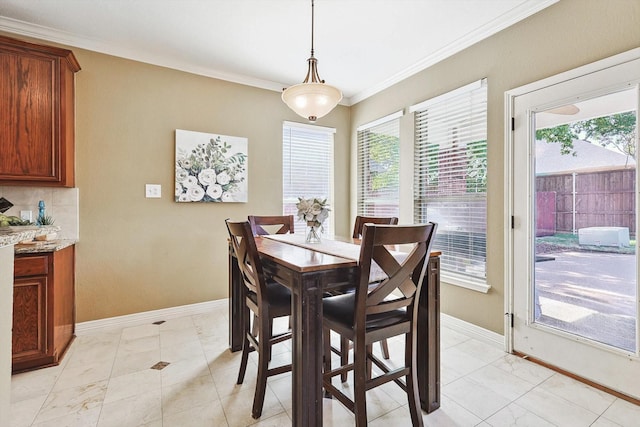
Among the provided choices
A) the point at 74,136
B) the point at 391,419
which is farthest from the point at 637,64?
the point at 74,136

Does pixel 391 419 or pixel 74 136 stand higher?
pixel 74 136

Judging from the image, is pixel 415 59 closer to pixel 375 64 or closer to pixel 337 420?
pixel 375 64

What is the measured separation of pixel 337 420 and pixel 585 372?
162 centimetres

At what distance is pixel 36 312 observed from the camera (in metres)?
2.09

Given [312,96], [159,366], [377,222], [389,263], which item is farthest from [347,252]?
[159,366]

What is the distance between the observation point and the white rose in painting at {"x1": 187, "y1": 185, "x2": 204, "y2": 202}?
3135 mm

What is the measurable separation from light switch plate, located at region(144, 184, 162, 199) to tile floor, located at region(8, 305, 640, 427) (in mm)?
1375

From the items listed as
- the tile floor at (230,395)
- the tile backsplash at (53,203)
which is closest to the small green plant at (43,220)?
the tile backsplash at (53,203)

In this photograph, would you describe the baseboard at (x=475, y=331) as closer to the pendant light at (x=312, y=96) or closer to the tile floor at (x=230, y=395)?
the tile floor at (x=230, y=395)

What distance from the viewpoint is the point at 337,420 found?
5.27 ft

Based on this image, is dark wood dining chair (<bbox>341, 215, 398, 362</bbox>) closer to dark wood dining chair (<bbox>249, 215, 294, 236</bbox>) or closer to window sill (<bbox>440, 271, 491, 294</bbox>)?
dark wood dining chair (<bbox>249, 215, 294, 236</bbox>)

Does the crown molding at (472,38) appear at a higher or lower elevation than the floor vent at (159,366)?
higher

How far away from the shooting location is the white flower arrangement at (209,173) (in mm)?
3100

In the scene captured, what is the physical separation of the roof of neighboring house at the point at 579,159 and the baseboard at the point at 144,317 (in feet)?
10.6
